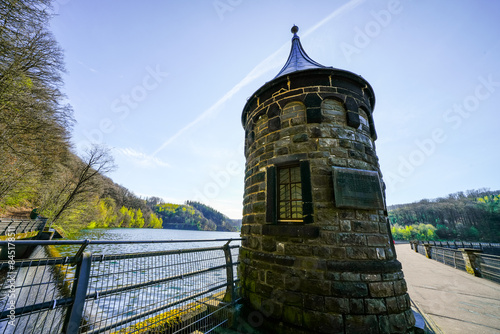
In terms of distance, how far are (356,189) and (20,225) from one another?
20.0 meters

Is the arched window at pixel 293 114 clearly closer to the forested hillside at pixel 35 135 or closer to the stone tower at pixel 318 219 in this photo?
the stone tower at pixel 318 219

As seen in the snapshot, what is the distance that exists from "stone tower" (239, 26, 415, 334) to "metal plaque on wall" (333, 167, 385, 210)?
20 millimetres

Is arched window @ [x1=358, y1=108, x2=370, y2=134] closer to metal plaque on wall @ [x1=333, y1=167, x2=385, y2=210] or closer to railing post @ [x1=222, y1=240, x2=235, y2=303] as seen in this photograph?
metal plaque on wall @ [x1=333, y1=167, x2=385, y2=210]

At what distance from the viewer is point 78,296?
6.63 feet

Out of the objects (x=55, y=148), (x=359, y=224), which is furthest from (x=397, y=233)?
(x=55, y=148)

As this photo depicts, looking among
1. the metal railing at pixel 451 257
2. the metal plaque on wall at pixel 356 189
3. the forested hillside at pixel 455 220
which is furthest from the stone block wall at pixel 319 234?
the forested hillside at pixel 455 220

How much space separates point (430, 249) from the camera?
46.9 ft

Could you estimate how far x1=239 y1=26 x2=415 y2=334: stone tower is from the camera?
3393mm

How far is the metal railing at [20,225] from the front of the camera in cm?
1129

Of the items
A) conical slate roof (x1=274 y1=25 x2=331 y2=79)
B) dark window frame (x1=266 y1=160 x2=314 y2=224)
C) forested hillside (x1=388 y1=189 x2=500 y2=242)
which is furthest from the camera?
forested hillside (x1=388 y1=189 x2=500 y2=242)

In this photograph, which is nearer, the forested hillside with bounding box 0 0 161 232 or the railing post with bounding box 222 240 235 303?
the railing post with bounding box 222 240 235 303

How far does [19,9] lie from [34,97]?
5.02 metres

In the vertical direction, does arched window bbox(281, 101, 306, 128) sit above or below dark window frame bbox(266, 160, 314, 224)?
above

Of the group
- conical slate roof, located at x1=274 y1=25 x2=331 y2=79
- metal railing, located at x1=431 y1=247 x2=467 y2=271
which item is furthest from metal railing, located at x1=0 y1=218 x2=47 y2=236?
metal railing, located at x1=431 y1=247 x2=467 y2=271
